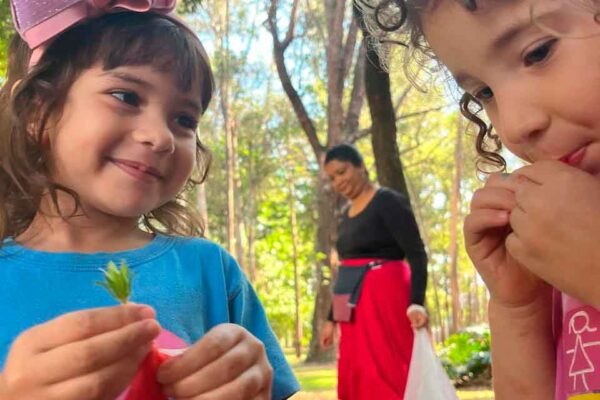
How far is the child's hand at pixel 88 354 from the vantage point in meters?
0.95

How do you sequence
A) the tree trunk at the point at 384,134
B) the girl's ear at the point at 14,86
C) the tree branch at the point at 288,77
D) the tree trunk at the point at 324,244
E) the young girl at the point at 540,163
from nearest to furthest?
the young girl at the point at 540,163
the girl's ear at the point at 14,86
the tree trunk at the point at 384,134
the tree branch at the point at 288,77
the tree trunk at the point at 324,244

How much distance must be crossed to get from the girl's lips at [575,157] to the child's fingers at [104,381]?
0.74 metres

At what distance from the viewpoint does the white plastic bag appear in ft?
13.5

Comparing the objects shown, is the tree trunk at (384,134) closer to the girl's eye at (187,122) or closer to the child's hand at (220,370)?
the girl's eye at (187,122)

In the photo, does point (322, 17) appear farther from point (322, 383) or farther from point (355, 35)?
point (322, 383)

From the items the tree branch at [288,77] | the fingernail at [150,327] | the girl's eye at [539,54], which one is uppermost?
the tree branch at [288,77]

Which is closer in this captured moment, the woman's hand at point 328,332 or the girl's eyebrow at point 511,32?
the girl's eyebrow at point 511,32

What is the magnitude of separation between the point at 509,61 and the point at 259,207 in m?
31.1

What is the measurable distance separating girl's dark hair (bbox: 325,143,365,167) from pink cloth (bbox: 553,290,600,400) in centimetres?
378

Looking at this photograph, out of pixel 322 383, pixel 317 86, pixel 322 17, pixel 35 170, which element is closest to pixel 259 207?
pixel 317 86

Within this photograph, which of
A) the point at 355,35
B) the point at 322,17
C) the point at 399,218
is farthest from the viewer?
the point at 322,17

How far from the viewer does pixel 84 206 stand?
167cm

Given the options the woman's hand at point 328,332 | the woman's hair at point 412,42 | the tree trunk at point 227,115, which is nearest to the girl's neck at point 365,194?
the woman's hand at point 328,332

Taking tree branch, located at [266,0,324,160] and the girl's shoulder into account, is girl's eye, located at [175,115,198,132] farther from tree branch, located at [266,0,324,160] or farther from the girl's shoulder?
tree branch, located at [266,0,324,160]
